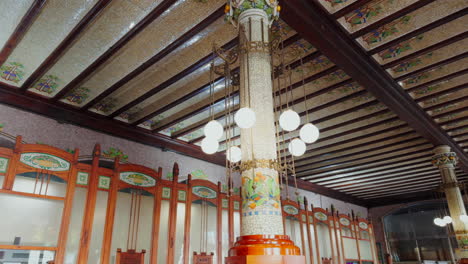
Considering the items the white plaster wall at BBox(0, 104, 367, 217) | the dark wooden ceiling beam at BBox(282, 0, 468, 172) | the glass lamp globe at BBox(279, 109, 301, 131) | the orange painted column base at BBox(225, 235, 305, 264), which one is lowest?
the orange painted column base at BBox(225, 235, 305, 264)

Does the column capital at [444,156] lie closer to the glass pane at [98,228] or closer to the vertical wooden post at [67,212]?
the glass pane at [98,228]

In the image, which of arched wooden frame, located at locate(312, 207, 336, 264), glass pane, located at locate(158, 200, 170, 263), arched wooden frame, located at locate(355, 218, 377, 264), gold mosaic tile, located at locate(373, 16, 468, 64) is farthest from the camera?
arched wooden frame, located at locate(355, 218, 377, 264)

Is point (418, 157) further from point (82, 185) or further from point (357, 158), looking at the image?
point (82, 185)

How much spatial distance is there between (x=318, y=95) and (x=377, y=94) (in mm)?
878

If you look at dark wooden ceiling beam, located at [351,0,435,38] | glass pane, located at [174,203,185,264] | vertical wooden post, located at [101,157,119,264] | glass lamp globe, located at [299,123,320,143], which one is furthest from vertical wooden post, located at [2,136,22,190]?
dark wooden ceiling beam, located at [351,0,435,38]

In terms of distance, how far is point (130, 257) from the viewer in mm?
5176

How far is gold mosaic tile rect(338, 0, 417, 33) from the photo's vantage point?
3736 mm

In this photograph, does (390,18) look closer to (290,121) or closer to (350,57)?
(350,57)

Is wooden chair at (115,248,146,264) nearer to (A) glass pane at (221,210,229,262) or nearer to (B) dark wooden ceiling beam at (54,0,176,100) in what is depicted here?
(A) glass pane at (221,210,229,262)

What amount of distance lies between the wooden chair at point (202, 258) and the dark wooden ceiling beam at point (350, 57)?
157 inches

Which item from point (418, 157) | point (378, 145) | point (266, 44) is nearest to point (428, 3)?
point (266, 44)

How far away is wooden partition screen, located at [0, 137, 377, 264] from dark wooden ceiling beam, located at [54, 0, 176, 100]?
3.12 ft

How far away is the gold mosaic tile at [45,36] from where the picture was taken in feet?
11.9

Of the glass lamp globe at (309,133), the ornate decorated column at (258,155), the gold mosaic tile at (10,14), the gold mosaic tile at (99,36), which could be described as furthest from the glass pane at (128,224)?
the glass lamp globe at (309,133)
